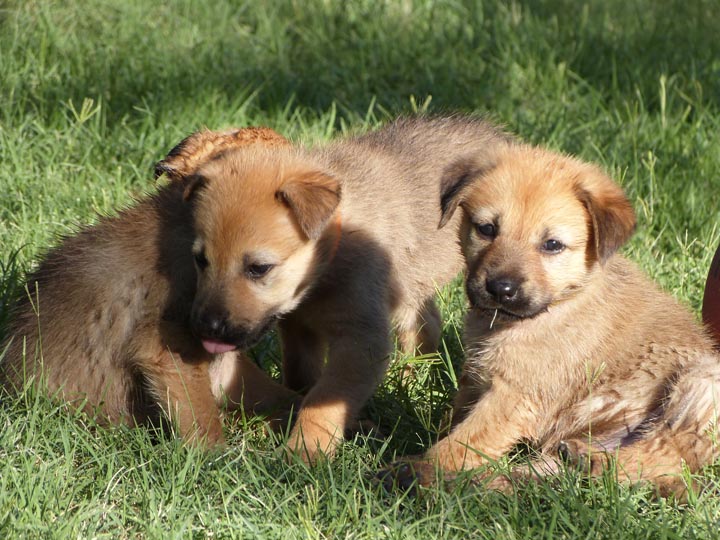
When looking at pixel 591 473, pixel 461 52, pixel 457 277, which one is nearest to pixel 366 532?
pixel 591 473

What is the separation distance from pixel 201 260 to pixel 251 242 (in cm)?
22

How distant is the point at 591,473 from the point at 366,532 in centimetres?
89

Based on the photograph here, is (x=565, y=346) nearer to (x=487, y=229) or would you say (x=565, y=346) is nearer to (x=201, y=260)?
(x=487, y=229)

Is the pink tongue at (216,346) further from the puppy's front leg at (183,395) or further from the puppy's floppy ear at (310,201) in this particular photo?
the puppy's floppy ear at (310,201)

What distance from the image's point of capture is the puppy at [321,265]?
4129 millimetres

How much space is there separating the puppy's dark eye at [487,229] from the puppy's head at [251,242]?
1.90 feet

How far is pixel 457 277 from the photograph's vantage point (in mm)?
5523

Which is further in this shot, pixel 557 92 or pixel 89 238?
pixel 557 92

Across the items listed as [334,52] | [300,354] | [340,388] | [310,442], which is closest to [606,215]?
[340,388]

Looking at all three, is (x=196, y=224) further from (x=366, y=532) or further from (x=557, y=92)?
(x=557, y=92)

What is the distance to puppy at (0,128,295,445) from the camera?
420cm


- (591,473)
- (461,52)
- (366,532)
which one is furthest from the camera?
(461,52)

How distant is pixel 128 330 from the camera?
4.29 m

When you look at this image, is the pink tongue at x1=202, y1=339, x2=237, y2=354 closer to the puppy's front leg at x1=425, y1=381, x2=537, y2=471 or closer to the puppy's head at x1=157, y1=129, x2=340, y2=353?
the puppy's head at x1=157, y1=129, x2=340, y2=353
